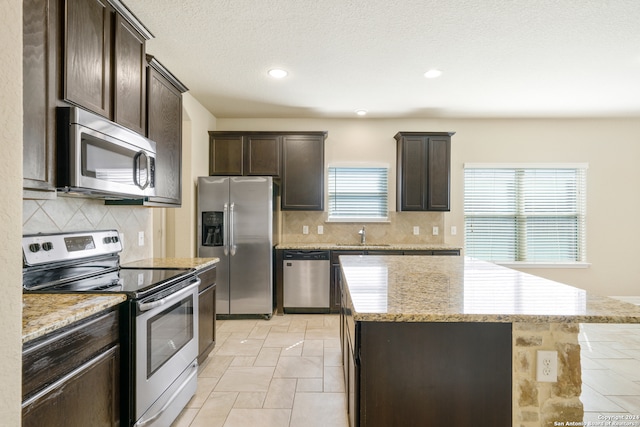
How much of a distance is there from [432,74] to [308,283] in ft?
9.18

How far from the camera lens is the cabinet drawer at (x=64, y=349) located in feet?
3.56

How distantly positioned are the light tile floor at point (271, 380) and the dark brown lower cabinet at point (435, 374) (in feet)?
2.92

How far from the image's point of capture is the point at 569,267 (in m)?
4.84

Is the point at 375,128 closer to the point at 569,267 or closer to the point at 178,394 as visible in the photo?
the point at 569,267

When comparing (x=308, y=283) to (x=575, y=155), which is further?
(x=575, y=155)

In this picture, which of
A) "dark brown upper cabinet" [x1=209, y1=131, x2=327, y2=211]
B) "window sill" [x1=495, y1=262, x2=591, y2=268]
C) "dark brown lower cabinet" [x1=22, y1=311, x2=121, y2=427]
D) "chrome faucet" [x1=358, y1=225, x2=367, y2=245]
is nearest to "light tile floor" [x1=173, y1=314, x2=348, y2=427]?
"dark brown lower cabinet" [x1=22, y1=311, x2=121, y2=427]

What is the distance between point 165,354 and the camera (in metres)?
1.91

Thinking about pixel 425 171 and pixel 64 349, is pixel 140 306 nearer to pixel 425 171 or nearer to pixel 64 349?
pixel 64 349

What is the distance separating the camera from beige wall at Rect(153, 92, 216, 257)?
399 cm

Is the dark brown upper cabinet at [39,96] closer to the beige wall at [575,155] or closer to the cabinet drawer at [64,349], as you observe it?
the cabinet drawer at [64,349]

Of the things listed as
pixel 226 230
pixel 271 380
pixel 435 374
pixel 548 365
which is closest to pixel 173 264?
pixel 271 380

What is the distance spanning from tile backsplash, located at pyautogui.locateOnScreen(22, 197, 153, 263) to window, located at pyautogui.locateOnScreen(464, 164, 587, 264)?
423 centimetres

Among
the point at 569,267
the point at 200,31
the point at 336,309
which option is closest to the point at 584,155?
the point at 569,267

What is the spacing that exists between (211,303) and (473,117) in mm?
4315
